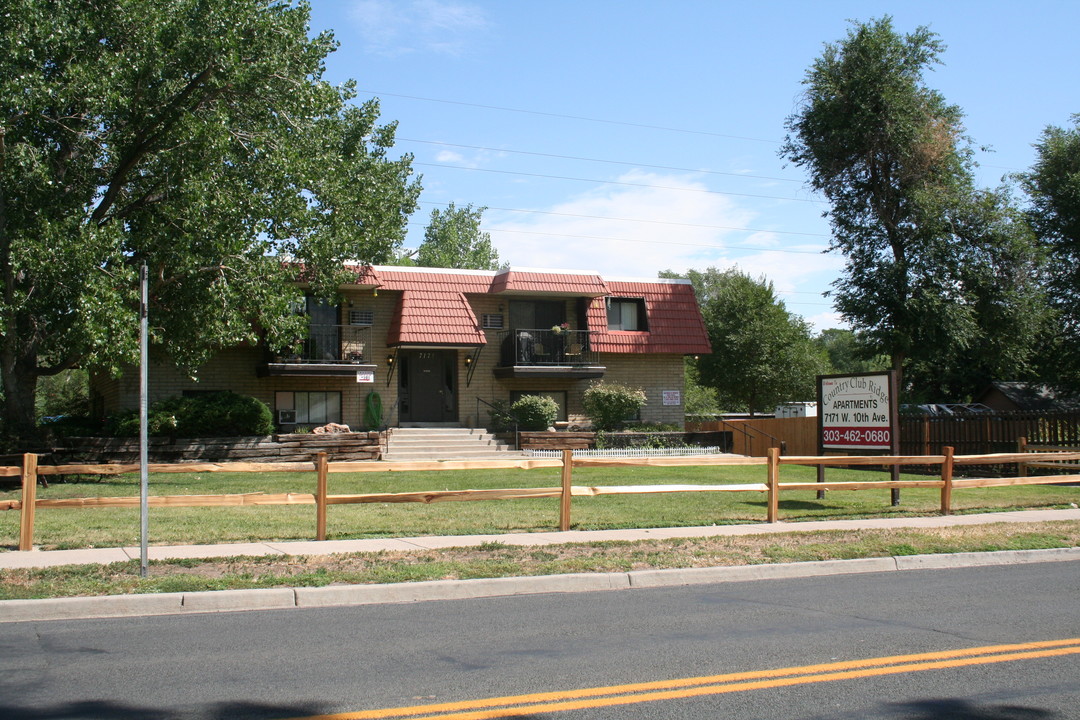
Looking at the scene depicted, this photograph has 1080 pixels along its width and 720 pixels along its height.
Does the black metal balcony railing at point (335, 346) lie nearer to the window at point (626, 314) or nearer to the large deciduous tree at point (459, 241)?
the window at point (626, 314)

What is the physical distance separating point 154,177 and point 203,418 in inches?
250

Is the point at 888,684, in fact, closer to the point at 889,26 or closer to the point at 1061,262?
the point at 889,26

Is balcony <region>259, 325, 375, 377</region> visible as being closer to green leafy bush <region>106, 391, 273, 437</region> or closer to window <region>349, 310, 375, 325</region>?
window <region>349, 310, 375, 325</region>

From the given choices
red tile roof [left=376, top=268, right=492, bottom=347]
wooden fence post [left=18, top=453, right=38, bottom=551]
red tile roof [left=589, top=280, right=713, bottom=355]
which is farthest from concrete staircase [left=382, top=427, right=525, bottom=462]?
wooden fence post [left=18, top=453, right=38, bottom=551]

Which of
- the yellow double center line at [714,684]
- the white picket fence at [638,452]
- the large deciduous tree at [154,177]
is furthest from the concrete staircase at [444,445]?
the yellow double center line at [714,684]

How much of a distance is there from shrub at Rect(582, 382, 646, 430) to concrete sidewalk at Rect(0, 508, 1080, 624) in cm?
1587

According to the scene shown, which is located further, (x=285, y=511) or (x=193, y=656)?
(x=285, y=511)

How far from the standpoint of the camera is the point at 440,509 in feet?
52.4

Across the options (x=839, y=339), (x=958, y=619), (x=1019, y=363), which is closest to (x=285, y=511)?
(x=958, y=619)

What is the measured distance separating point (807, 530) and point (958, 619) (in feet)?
17.5

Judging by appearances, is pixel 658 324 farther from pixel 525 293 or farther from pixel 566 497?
pixel 566 497

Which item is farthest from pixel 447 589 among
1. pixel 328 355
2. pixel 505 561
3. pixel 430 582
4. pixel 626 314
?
pixel 626 314

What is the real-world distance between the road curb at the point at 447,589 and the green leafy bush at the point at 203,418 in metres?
15.6

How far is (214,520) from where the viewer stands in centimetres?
1437
